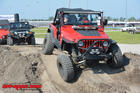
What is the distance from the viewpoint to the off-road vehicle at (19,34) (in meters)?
14.3

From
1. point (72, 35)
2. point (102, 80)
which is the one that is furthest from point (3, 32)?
point (102, 80)

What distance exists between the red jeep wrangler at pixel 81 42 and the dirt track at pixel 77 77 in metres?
0.27

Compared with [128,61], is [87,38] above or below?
above

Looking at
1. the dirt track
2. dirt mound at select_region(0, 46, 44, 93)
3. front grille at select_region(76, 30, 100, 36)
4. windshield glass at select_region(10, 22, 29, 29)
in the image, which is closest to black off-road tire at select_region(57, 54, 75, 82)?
the dirt track

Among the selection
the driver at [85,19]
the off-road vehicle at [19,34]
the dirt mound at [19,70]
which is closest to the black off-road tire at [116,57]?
the driver at [85,19]

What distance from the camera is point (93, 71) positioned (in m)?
6.80

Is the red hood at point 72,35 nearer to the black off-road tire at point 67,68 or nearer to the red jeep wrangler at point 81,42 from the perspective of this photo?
the red jeep wrangler at point 81,42

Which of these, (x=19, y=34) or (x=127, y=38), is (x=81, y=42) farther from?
(x=127, y=38)

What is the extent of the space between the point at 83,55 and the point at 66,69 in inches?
27.4

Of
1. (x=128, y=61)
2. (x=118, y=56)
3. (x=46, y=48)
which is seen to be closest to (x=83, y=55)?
(x=118, y=56)

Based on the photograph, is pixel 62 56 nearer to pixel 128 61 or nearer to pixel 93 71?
pixel 93 71

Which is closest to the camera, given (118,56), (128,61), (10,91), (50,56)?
(10,91)

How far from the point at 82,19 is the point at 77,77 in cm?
238

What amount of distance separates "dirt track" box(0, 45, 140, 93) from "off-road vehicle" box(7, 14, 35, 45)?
6319 mm
